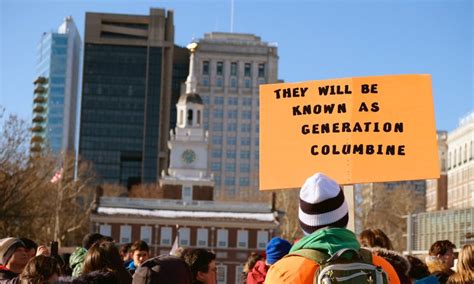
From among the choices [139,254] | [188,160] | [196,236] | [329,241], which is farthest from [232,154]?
[329,241]

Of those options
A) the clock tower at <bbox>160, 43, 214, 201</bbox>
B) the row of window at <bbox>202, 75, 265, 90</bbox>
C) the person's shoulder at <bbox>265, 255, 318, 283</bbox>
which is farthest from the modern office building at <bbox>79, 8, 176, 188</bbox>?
the person's shoulder at <bbox>265, 255, 318, 283</bbox>

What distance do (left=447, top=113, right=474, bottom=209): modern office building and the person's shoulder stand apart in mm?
89518

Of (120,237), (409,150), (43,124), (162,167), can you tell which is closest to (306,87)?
(409,150)

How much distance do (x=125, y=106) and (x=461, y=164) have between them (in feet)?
232

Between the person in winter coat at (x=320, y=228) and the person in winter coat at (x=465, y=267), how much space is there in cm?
261

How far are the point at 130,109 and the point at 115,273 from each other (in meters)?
150

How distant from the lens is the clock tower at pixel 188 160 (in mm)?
82750

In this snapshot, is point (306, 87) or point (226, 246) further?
point (226, 246)

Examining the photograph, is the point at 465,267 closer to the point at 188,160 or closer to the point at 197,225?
the point at 197,225

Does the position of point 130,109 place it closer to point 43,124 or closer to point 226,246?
point 43,124

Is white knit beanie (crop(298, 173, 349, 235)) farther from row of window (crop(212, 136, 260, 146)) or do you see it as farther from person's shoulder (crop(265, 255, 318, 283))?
row of window (crop(212, 136, 260, 146))

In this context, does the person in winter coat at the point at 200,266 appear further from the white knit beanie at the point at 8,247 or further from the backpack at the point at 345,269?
the backpack at the point at 345,269

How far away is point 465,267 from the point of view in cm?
744

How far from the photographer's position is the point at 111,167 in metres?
154
